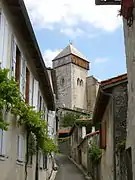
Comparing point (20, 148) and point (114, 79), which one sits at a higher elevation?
point (114, 79)

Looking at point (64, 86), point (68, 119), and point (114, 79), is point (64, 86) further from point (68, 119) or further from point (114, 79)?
point (114, 79)

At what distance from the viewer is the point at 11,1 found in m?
10.4

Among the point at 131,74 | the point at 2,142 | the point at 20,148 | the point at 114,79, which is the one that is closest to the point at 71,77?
the point at 114,79

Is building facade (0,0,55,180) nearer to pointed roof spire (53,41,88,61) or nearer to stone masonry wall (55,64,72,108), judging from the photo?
stone masonry wall (55,64,72,108)

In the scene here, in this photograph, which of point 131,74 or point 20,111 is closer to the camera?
point 131,74

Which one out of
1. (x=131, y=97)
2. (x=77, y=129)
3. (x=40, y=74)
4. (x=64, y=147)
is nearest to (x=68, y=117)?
(x=64, y=147)

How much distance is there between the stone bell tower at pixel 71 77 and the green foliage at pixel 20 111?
5609cm

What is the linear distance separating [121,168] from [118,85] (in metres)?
3.00

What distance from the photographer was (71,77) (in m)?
76.2

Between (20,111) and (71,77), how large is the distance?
64.8 m

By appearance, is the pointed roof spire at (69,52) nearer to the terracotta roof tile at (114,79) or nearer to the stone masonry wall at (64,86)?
the stone masonry wall at (64,86)

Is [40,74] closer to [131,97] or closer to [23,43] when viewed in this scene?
[23,43]

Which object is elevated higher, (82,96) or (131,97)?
(82,96)

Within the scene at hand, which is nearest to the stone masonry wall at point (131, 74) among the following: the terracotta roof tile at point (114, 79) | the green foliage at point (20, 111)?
the green foliage at point (20, 111)
